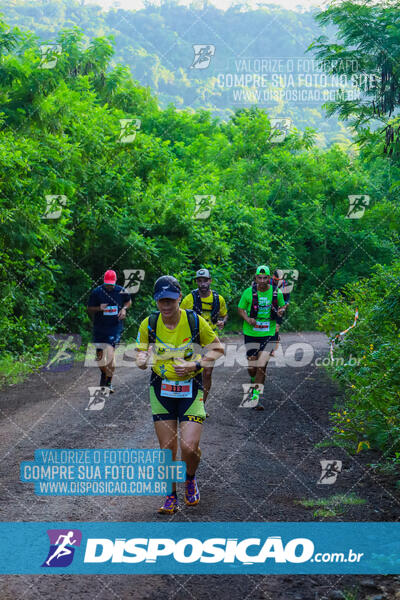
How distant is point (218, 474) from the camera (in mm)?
7387

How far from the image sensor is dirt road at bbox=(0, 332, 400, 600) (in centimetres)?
472

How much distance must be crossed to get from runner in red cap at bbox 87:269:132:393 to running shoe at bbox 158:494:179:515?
5.65 meters

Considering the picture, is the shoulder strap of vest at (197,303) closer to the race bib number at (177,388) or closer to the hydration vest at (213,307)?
the hydration vest at (213,307)

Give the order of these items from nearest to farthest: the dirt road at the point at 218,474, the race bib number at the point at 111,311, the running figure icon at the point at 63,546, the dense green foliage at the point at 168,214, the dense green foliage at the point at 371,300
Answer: the dirt road at the point at 218,474
the running figure icon at the point at 63,546
the dense green foliage at the point at 371,300
the race bib number at the point at 111,311
the dense green foliage at the point at 168,214

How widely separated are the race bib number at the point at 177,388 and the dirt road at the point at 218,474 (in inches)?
40.5

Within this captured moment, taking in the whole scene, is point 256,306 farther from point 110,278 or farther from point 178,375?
point 178,375

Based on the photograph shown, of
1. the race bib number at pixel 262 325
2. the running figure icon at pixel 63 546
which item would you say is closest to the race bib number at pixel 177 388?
the running figure icon at pixel 63 546

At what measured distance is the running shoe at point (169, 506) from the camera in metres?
6.11

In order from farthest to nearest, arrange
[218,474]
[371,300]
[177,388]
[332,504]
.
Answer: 1. [371,300]
2. [218,474]
3. [332,504]
4. [177,388]

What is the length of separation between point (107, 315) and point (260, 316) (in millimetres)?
2680

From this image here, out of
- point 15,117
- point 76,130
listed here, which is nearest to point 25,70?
point 15,117

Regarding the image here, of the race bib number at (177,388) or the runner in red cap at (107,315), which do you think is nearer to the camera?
the race bib number at (177,388)

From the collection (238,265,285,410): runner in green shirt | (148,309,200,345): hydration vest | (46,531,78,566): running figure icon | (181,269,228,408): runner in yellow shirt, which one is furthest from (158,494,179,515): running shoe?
(238,265,285,410): runner in green shirt

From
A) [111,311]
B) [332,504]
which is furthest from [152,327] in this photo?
[111,311]
